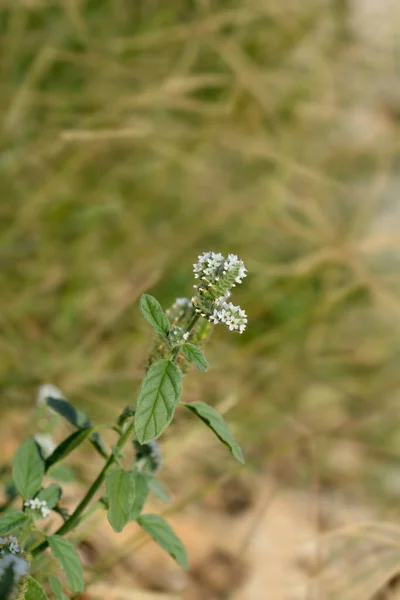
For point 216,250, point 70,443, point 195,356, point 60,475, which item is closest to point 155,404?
point 195,356

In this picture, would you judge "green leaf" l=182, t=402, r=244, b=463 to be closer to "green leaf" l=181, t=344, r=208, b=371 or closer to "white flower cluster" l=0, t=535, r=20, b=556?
"green leaf" l=181, t=344, r=208, b=371

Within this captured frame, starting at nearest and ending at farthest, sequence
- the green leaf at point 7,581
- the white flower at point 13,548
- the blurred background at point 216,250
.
A: the green leaf at point 7,581, the white flower at point 13,548, the blurred background at point 216,250

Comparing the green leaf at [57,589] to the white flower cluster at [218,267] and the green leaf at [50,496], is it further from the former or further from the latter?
the white flower cluster at [218,267]

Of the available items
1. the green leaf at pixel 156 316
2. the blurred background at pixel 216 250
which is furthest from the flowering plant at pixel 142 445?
the blurred background at pixel 216 250

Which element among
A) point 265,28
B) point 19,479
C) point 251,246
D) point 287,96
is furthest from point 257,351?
point 19,479

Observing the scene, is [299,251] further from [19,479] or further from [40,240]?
[19,479]

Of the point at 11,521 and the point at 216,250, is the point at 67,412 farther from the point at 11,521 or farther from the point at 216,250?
the point at 216,250

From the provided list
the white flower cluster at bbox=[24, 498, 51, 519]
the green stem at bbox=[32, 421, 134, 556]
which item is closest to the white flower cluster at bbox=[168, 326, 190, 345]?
the green stem at bbox=[32, 421, 134, 556]
